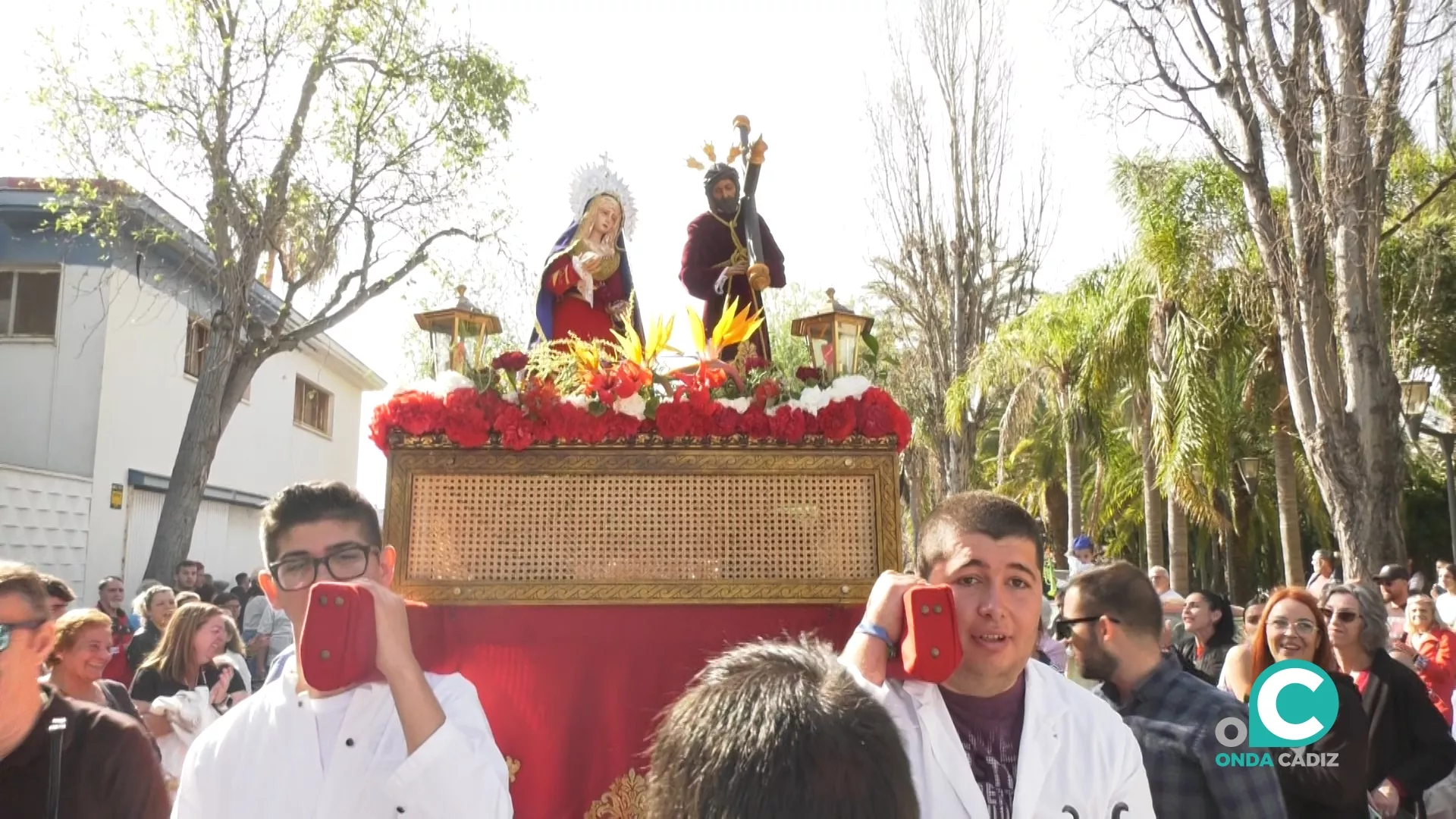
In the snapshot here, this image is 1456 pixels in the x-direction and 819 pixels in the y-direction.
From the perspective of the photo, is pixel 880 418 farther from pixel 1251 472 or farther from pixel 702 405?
pixel 1251 472

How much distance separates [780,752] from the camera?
1.21 metres

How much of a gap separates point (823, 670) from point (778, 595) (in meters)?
2.74

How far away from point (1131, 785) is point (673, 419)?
2.36 metres

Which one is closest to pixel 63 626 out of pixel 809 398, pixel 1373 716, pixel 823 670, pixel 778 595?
pixel 778 595

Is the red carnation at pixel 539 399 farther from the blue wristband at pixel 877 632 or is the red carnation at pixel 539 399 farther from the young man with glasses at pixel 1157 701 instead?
the blue wristband at pixel 877 632

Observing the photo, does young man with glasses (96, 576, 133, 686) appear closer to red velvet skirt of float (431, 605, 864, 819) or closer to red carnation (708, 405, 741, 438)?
red velvet skirt of float (431, 605, 864, 819)

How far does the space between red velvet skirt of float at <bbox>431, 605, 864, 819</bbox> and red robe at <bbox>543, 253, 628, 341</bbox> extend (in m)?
1.79

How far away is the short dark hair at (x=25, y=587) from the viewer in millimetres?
2553

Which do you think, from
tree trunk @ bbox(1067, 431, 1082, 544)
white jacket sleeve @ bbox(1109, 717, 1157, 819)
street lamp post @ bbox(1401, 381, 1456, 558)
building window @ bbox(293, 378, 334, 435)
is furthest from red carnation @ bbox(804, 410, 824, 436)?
building window @ bbox(293, 378, 334, 435)

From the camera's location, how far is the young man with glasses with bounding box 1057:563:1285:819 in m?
2.79

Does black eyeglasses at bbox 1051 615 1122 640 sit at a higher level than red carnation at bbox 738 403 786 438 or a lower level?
lower

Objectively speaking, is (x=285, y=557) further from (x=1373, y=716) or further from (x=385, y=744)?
(x=1373, y=716)

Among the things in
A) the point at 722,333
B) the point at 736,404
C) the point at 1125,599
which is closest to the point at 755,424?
the point at 736,404

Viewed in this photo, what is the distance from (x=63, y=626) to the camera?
410cm
